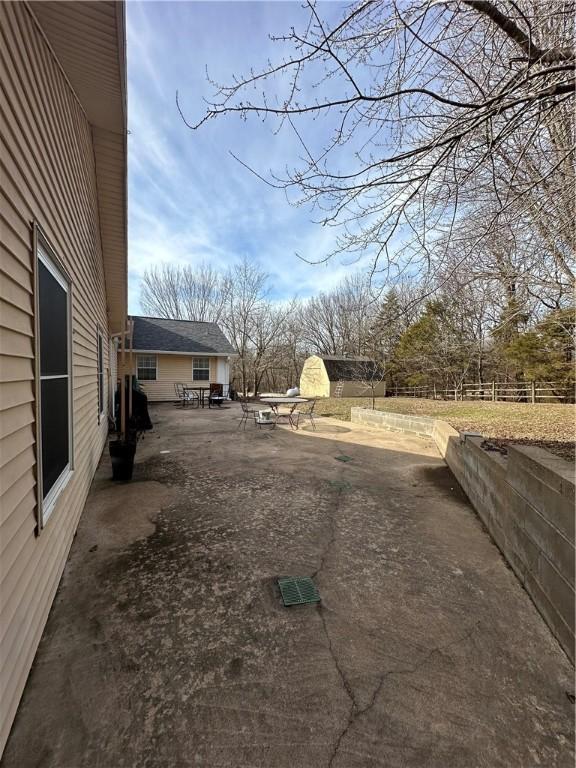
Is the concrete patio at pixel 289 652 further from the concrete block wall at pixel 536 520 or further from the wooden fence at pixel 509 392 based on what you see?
the wooden fence at pixel 509 392

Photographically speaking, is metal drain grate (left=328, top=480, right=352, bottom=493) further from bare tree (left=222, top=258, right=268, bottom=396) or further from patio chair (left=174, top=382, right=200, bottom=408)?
bare tree (left=222, top=258, right=268, bottom=396)

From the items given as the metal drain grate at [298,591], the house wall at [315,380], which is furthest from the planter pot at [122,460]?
the house wall at [315,380]

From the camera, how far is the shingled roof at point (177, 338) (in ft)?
49.8

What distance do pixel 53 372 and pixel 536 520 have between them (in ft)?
11.6

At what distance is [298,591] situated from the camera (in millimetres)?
2320

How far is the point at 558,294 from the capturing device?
4.64 m

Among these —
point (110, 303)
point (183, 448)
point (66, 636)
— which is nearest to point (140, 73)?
point (66, 636)

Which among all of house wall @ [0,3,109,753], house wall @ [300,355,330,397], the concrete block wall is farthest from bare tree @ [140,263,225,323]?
the concrete block wall

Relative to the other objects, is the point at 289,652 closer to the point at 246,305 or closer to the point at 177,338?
the point at 177,338

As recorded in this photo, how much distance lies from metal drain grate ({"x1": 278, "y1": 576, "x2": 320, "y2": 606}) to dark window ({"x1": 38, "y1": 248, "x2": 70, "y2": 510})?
168 centimetres

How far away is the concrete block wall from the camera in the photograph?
1.88 metres

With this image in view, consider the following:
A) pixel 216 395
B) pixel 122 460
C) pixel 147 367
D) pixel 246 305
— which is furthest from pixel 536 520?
pixel 246 305

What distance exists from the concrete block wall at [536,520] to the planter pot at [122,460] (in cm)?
438

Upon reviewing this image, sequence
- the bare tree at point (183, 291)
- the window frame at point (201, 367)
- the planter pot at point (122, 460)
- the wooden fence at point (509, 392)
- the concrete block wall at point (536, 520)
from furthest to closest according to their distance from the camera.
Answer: the bare tree at point (183, 291)
the window frame at point (201, 367)
the wooden fence at point (509, 392)
the planter pot at point (122, 460)
the concrete block wall at point (536, 520)
